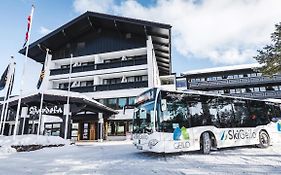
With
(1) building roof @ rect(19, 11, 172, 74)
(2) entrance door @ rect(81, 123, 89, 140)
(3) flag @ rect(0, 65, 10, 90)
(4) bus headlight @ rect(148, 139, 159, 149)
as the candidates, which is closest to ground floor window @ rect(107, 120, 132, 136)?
(2) entrance door @ rect(81, 123, 89, 140)

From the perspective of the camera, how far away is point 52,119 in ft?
89.8

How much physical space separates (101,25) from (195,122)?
78.9 feet

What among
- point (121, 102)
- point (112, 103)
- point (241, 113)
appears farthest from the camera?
point (112, 103)

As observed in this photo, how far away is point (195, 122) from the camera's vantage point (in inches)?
362

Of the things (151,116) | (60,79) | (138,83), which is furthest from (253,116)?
(60,79)

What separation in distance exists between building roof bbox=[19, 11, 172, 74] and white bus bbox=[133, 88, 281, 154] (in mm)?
15592

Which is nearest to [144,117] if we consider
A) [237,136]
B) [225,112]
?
[225,112]

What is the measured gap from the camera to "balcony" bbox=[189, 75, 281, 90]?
33.8 metres

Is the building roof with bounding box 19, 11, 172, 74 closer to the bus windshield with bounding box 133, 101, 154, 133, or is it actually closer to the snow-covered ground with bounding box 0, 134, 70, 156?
the bus windshield with bounding box 133, 101, 154, 133

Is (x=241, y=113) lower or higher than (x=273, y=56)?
lower

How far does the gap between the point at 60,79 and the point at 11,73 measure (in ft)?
40.0

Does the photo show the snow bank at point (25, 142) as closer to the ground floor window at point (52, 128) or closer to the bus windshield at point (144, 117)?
the bus windshield at point (144, 117)

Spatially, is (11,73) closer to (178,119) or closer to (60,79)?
(60,79)

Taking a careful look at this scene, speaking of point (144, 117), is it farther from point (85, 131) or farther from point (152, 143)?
point (85, 131)
